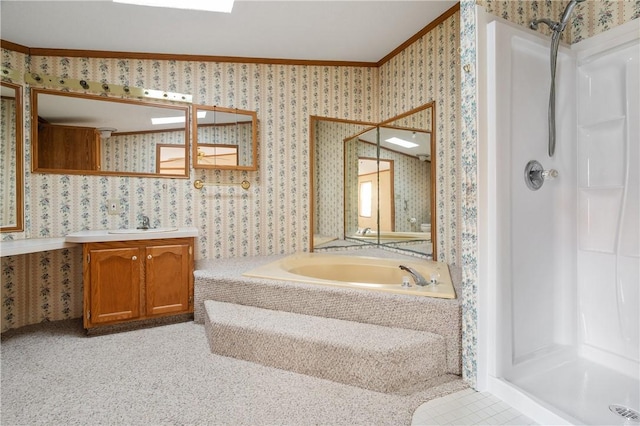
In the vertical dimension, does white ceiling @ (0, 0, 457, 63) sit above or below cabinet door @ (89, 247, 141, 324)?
above

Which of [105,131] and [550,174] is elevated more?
[105,131]

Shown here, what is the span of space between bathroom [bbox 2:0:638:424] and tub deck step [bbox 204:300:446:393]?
0.85m

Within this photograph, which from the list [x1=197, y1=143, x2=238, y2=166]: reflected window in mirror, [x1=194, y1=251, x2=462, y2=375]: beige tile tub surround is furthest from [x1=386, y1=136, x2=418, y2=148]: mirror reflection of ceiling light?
[x1=197, y1=143, x2=238, y2=166]: reflected window in mirror

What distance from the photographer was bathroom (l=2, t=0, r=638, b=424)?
7.95 feet

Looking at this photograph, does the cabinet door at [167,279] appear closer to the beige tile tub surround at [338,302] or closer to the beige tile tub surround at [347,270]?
the beige tile tub surround at [338,302]

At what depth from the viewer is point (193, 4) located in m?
2.11

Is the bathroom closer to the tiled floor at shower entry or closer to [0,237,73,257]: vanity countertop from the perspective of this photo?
[0,237,73,257]: vanity countertop

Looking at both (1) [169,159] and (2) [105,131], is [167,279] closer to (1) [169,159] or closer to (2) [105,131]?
(1) [169,159]

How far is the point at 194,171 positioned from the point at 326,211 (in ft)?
4.31

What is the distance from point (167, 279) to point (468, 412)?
2087mm

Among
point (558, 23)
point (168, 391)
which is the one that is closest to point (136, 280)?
point (168, 391)

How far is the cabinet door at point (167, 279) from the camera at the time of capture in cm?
235

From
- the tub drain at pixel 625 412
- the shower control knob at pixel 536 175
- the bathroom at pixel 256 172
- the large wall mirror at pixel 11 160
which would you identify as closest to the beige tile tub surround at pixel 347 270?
the bathroom at pixel 256 172

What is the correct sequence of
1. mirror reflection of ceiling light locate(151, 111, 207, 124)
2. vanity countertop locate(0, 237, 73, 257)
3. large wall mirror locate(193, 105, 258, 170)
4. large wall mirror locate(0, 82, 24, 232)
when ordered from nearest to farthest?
vanity countertop locate(0, 237, 73, 257)
large wall mirror locate(0, 82, 24, 232)
mirror reflection of ceiling light locate(151, 111, 207, 124)
large wall mirror locate(193, 105, 258, 170)
